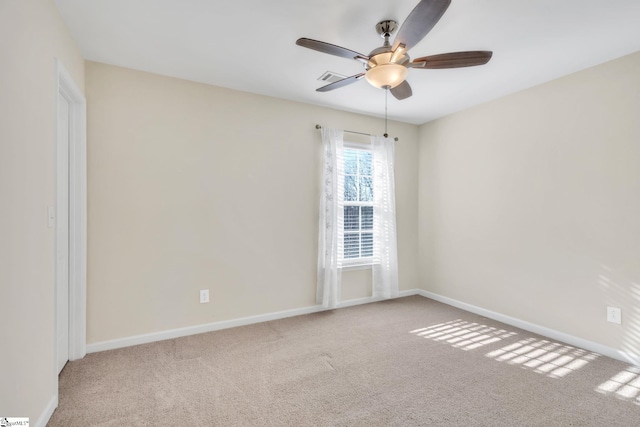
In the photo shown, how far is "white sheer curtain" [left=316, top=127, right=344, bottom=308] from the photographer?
364 cm

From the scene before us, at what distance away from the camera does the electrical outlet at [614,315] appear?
2535mm

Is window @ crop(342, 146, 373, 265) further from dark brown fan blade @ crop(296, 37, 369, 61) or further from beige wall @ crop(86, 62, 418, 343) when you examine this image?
dark brown fan blade @ crop(296, 37, 369, 61)

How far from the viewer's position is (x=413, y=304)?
4.03 m

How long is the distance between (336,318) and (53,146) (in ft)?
9.56

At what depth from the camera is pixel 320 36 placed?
7.39 feet

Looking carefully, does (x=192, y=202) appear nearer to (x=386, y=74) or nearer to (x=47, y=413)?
(x=47, y=413)

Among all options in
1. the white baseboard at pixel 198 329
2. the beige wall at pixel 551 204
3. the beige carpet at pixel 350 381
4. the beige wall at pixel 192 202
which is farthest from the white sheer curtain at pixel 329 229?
the beige wall at pixel 551 204

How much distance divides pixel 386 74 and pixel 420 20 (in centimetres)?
40

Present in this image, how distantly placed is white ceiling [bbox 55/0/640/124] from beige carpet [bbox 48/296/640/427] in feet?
8.18

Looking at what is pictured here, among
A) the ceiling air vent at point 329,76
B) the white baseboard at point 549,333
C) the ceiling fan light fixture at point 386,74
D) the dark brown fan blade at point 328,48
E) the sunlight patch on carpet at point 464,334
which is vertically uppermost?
the ceiling air vent at point 329,76

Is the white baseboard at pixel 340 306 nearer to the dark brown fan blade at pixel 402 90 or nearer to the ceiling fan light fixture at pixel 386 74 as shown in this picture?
the dark brown fan blade at pixel 402 90

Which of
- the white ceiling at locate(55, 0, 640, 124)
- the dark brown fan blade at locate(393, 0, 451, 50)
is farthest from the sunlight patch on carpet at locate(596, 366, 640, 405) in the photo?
the dark brown fan blade at locate(393, 0, 451, 50)

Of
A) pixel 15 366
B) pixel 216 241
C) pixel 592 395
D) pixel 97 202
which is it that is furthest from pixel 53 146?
pixel 592 395

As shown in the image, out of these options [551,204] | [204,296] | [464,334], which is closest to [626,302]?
[551,204]
